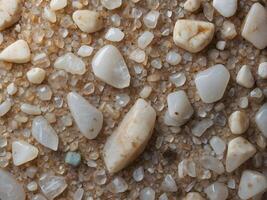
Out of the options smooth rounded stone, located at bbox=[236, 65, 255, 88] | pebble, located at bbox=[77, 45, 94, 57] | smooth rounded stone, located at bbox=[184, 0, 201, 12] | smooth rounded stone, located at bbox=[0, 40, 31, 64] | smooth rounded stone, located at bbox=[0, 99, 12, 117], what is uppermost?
smooth rounded stone, located at bbox=[184, 0, 201, 12]

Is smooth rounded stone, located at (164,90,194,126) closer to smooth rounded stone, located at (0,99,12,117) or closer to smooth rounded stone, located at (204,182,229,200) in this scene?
smooth rounded stone, located at (204,182,229,200)

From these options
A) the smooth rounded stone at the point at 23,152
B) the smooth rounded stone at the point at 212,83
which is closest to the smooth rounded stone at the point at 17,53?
the smooth rounded stone at the point at 23,152

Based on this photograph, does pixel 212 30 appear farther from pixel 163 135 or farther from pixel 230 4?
pixel 163 135

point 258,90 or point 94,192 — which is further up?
point 258,90

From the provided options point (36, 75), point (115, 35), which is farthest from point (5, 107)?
point (115, 35)

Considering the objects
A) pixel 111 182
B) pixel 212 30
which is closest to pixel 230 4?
pixel 212 30

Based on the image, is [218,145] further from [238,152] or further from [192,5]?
[192,5]

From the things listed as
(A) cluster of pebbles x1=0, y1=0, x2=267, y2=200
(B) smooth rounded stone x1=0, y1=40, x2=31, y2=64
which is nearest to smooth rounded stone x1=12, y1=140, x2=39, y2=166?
(A) cluster of pebbles x1=0, y1=0, x2=267, y2=200
